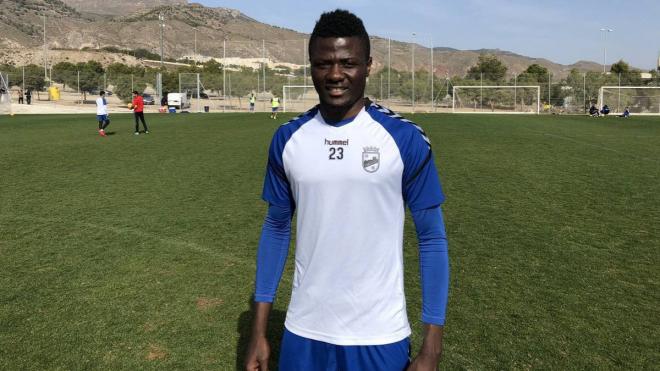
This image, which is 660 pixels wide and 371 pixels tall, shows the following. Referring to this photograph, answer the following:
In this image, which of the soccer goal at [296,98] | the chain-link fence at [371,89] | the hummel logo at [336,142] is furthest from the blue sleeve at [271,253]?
the soccer goal at [296,98]

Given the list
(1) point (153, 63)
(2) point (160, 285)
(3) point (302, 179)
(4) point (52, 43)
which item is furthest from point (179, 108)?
(4) point (52, 43)

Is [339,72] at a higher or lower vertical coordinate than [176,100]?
lower

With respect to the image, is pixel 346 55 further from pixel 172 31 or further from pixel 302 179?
pixel 172 31

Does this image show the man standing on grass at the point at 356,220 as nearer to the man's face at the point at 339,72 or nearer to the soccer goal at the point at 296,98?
the man's face at the point at 339,72

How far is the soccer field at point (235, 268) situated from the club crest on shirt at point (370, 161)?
2.48 metres

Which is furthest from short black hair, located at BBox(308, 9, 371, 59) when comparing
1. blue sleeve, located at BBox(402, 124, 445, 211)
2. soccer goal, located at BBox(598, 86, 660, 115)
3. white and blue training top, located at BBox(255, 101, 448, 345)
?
soccer goal, located at BBox(598, 86, 660, 115)

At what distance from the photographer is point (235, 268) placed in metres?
6.02

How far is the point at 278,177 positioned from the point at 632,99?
5752cm

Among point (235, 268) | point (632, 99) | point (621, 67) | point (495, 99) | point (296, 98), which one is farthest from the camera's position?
point (621, 67)

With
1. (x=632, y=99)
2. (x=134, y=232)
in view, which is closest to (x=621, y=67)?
(x=632, y=99)

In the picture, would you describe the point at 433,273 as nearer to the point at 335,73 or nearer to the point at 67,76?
the point at 335,73

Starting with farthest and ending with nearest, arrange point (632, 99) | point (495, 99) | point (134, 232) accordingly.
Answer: point (495, 99) < point (632, 99) < point (134, 232)

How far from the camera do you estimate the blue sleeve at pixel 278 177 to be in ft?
7.00

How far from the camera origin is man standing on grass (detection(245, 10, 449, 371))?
197cm
